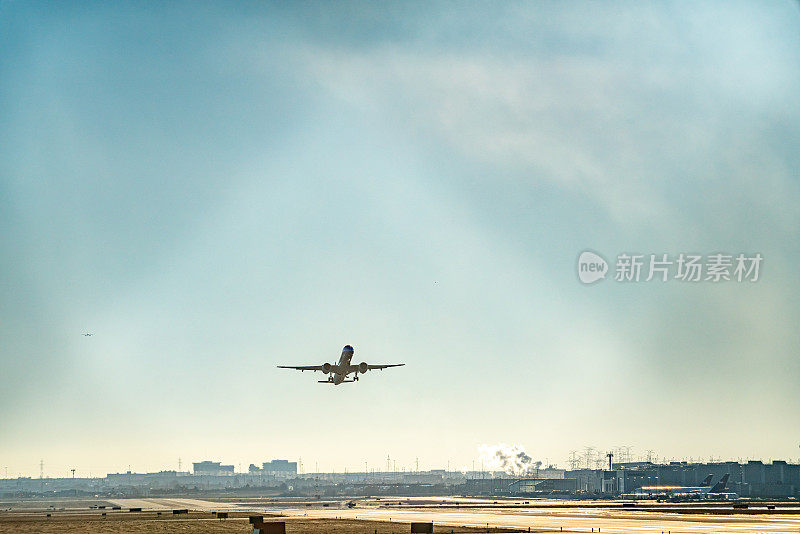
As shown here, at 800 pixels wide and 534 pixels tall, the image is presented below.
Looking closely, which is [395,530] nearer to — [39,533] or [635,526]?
[635,526]

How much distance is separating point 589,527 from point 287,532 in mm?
39153

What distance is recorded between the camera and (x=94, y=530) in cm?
13100

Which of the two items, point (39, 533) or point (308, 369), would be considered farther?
point (308, 369)

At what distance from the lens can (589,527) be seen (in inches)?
4373

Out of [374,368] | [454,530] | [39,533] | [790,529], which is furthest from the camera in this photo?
[374,368]

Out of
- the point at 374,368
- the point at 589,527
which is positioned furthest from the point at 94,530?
the point at 589,527

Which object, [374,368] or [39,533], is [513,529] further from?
[39,533]

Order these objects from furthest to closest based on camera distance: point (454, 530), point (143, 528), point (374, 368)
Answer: point (374, 368) → point (143, 528) → point (454, 530)

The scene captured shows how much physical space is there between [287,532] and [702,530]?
51745 millimetres

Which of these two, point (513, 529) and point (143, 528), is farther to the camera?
point (143, 528)

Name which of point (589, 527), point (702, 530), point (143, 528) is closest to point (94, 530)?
point (143, 528)

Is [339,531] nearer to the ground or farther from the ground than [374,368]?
nearer to the ground

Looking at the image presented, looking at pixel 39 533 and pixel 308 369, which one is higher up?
pixel 308 369

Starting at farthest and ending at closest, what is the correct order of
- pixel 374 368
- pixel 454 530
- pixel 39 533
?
pixel 374 368 < pixel 39 533 < pixel 454 530
